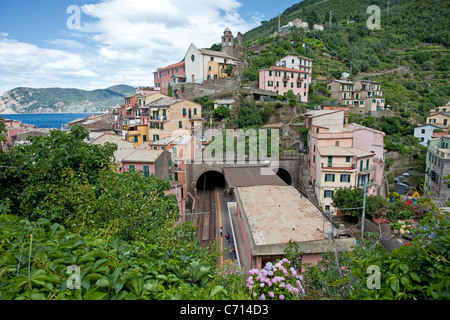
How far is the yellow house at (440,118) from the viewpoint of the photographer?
4341cm

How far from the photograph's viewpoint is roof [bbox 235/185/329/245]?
42.1ft

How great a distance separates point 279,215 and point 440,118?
45091mm

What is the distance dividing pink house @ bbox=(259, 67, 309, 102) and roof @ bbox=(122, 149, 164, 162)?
29.9m

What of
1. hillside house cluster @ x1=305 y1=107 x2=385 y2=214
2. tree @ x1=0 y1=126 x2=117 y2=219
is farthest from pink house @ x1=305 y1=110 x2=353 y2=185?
tree @ x1=0 y1=126 x2=117 y2=219

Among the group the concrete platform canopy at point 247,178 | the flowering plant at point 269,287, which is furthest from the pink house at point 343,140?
the flowering plant at point 269,287

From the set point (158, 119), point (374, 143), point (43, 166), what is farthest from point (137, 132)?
point (374, 143)

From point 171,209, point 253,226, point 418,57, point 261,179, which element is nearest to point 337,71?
point 418,57

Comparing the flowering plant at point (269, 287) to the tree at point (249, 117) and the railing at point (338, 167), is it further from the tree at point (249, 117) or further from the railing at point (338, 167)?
the tree at point (249, 117)

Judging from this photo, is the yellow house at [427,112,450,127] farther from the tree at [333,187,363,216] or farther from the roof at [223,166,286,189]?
the roof at [223,166,286,189]

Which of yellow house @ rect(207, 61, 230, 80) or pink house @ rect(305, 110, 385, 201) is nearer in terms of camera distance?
pink house @ rect(305, 110, 385, 201)

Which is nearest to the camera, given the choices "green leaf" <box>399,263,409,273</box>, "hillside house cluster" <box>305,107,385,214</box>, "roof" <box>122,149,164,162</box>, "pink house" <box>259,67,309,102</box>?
"green leaf" <box>399,263,409,273</box>

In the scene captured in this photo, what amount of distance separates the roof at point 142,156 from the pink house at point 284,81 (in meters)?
29.9

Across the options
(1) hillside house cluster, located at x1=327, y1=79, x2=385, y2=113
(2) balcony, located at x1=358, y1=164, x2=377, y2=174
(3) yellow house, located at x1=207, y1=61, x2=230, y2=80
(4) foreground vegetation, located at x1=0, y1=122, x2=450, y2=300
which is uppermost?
(3) yellow house, located at x1=207, y1=61, x2=230, y2=80
